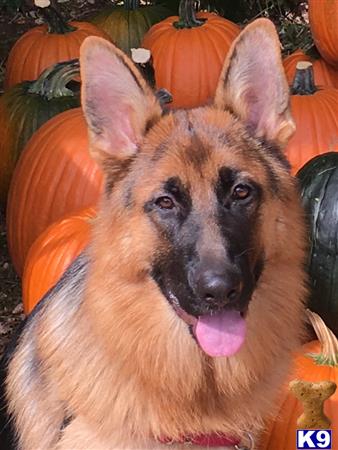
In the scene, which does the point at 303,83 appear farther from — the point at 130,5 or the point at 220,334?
the point at 220,334

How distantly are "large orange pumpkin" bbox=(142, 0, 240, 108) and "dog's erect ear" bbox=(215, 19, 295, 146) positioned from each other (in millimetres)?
2844

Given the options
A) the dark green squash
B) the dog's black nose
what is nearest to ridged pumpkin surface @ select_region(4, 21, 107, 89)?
the dark green squash

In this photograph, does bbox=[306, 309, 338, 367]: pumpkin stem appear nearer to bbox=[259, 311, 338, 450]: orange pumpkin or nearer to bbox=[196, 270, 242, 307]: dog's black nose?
bbox=[259, 311, 338, 450]: orange pumpkin

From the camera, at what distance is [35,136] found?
5.20 m

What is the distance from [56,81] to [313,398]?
2862 mm

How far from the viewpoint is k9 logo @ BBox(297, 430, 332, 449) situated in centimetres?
356

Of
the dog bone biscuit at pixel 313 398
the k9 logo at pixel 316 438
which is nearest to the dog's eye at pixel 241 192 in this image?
the dog bone biscuit at pixel 313 398

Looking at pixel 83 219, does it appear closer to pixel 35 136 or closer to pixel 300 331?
pixel 35 136

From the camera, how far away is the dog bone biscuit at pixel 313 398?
10.5 feet

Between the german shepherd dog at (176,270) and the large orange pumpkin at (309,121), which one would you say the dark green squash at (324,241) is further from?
the german shepherd dog at (176,270)

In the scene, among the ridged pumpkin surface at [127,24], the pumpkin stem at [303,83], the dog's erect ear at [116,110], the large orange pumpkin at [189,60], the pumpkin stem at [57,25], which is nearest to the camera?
the dog's erect ear at [116,110]

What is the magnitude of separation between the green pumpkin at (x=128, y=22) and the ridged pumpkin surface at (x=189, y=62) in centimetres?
80

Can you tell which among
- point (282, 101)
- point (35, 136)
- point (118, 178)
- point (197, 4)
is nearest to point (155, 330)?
point (118, 178)

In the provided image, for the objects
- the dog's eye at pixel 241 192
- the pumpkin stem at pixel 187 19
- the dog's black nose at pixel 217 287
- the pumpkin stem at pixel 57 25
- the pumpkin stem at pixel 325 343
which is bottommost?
the pumpkin stem at pixel 325 343
